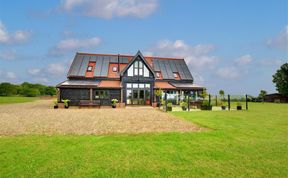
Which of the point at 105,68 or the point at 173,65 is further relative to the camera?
the point at 173,65

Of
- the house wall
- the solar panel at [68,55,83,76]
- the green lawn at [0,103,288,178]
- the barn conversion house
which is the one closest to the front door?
the barn conversion house

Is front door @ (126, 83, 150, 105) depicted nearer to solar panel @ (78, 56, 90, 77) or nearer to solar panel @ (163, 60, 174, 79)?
solar panel @ (163, 60, 174, 79)

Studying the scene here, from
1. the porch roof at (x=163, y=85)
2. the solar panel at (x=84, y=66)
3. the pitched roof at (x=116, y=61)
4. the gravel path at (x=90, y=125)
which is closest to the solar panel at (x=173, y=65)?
the pitched roof at (x=116, y=61)

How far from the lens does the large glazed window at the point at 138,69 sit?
2858cm

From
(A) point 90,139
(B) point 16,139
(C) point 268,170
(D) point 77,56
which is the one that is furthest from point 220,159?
(D) point 77,56

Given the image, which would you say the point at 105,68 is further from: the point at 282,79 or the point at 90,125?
the point at 282,79

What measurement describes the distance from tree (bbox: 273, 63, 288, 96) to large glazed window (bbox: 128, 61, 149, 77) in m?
A: 33.6

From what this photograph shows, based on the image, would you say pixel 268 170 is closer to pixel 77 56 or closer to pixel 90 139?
pixel 90 139

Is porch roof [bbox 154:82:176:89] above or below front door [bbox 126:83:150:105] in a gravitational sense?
above

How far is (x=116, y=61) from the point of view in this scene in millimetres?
34344

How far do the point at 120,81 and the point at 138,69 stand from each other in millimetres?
3832

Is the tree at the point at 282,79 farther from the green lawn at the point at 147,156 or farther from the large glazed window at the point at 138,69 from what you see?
the green lawn at the point at 147,156

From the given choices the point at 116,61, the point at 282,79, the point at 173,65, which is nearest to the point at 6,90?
the point at 116,61

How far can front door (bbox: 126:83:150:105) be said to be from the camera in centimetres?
2856
